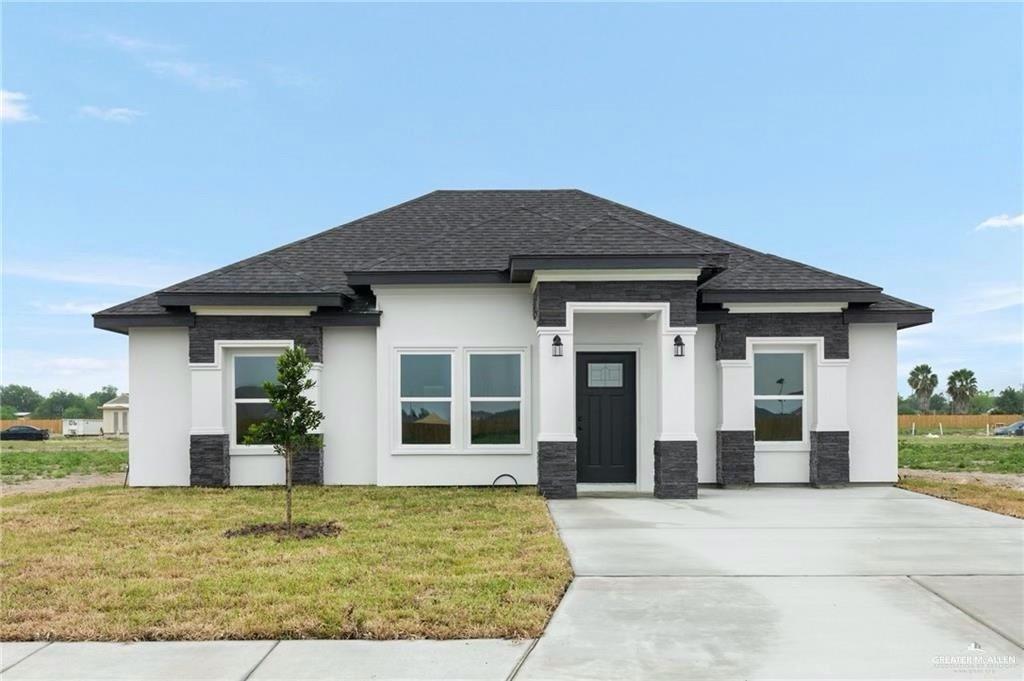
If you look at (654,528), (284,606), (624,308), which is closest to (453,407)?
(624,308)

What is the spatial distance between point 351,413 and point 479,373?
246 cm

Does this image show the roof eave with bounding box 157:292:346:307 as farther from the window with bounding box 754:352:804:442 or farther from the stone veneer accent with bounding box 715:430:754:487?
the window with bounding box 754:352:804:442

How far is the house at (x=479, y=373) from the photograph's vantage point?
13.6 meters

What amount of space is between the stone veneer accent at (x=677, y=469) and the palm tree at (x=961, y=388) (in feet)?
242

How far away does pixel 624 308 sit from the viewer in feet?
39.8

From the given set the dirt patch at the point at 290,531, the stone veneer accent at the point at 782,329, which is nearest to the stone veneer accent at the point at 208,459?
the dirt patch at the point at 290,531

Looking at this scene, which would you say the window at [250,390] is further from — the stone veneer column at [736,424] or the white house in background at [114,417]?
the white house in background at [114,417]

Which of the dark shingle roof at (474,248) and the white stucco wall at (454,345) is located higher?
the dark shingle roof at (474,248)

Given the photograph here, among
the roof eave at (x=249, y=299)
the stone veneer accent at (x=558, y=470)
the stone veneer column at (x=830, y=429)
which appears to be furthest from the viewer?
the stone veneer column at (x=830, y=429)

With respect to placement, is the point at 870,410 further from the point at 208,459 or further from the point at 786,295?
the point at 208,459

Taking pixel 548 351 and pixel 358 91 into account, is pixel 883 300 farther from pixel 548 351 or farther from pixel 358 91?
pixel 358 91

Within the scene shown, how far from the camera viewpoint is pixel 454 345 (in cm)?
1373

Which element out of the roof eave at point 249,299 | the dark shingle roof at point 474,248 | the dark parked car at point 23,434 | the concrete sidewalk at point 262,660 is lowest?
the dark parked car at point 23,434

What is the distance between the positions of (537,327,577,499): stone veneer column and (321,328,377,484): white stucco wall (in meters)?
3.49
